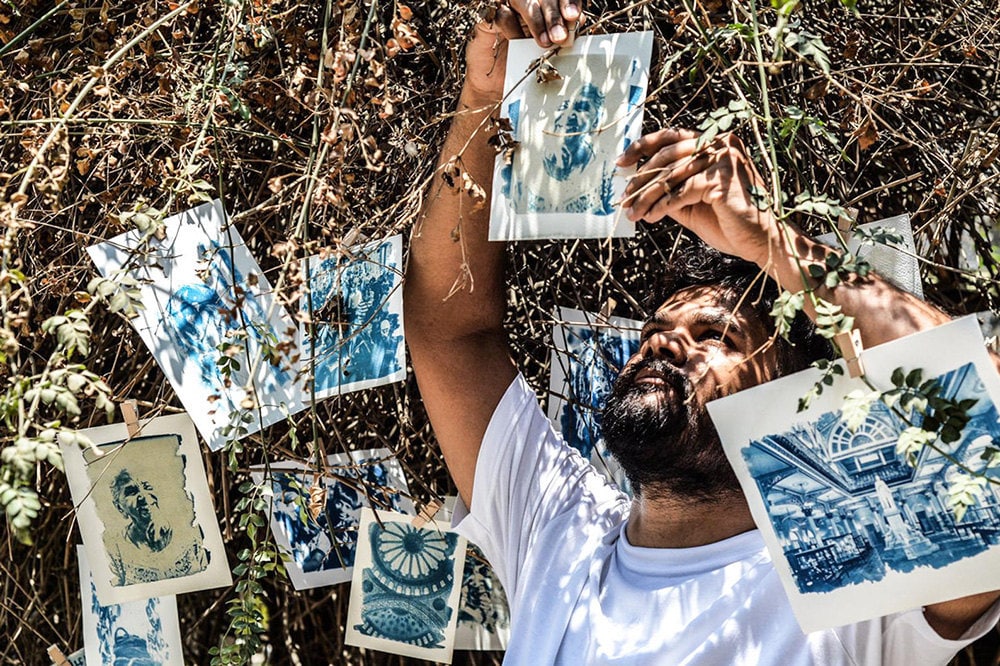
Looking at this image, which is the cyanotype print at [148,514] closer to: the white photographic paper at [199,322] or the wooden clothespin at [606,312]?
the white photographic paper at [199,322]

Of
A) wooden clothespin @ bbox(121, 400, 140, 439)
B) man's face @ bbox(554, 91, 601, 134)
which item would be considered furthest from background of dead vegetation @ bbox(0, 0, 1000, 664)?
man's face @ bbox(554, 91, 601, 134)

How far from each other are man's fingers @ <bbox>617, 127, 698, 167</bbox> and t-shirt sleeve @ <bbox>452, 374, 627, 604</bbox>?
0.44m

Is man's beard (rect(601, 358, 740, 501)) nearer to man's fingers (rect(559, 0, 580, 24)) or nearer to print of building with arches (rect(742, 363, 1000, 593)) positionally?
→ print of building with arches (rect(742, 363, 1000, 593))

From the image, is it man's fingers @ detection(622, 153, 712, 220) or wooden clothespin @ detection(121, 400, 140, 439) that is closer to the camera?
man's fingers @ detection(622, 153, 712, 220)

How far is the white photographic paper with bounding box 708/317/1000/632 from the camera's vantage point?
94 cm

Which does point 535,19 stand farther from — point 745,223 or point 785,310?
point 785,310

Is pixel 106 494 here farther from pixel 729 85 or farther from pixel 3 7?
pixel 729 85

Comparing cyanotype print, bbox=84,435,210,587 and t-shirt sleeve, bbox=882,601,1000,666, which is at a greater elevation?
cyanotype print, bbox=84,435,210,587

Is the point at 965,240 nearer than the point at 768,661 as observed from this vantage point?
No

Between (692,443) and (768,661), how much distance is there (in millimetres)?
264

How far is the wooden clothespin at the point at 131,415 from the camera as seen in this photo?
1.31m

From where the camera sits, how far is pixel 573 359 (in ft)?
4.93

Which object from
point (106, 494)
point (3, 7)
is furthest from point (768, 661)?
point (3, 7)

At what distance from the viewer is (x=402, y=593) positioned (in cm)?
150
